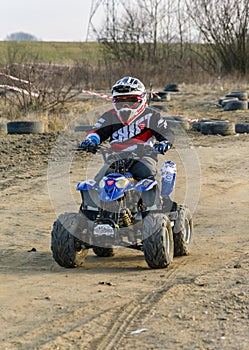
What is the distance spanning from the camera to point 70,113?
19125 mm

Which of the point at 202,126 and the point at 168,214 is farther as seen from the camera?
the point at 202,126

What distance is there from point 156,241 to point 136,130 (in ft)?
4.32

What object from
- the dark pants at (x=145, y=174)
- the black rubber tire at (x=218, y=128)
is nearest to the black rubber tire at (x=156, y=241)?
the dark pants at (x=145, y=174)

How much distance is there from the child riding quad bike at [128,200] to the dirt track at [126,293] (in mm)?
225

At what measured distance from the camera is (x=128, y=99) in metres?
7.62

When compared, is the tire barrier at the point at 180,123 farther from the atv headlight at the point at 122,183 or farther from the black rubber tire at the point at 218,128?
the atv headlight at the point at 122,183

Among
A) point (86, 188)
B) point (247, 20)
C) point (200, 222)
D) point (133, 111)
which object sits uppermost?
point (247, 20)

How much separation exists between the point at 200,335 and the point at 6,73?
16383mm

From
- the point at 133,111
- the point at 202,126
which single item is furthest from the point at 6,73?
the point at 133,111

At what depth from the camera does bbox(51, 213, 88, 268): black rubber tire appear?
700 centimetres

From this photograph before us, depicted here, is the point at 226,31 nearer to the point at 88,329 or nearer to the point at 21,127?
the point at 21,127

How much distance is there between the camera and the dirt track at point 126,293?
507 cm

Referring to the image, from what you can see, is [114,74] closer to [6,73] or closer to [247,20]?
[247,20]

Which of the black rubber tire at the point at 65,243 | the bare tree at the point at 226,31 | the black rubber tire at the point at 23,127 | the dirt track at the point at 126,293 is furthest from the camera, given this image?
the bare tree at the point at 226,31
